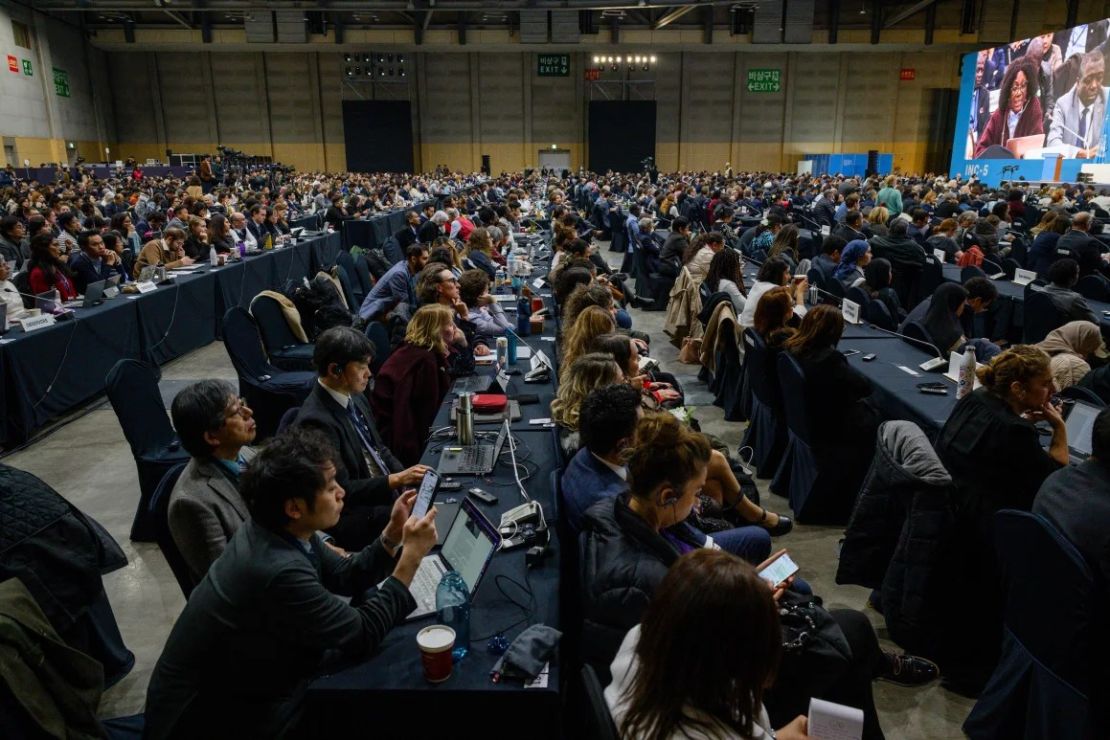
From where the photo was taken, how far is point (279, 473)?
2.01m

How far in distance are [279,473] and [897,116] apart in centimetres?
3313

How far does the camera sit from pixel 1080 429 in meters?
3.64

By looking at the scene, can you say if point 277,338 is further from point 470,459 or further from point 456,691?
point 456,691

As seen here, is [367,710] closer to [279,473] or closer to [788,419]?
[279,473]

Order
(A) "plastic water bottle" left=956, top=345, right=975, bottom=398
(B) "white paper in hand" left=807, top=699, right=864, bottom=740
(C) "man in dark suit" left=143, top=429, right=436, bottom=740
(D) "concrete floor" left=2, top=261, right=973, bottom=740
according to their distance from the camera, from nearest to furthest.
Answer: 1. (B) "white paper in hand" left=807, top=699, right=864, bottom=740
2. (C) "man in dark suit" left=143, top=429, right=436, bottom=740
3. (D) "concrete floor" left=2, top=261, right=973, bottom=740
4. (A) "plastic water bottle" left=956, top=345, right=975, bottom=398

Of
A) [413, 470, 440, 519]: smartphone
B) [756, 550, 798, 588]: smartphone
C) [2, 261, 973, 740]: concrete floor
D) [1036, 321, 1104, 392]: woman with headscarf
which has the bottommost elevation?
[2, 261, 973, 740]: concrete floor

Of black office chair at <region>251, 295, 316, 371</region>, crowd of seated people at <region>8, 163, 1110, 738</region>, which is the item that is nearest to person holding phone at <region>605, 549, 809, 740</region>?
crowd of seated people at <region>8, 163, 1110, 738</region>

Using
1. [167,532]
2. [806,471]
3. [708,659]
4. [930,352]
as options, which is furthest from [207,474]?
[930,352]

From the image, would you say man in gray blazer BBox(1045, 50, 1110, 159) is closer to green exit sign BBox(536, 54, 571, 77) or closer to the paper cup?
green exit sign BBox(536, 54, 571, 77)

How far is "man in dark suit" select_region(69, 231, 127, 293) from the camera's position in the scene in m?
7.52

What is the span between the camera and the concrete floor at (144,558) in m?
3.09

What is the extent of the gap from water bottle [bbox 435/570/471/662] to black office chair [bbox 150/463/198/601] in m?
0.96

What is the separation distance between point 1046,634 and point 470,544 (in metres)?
1.85

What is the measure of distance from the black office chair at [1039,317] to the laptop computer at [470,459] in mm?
5116
